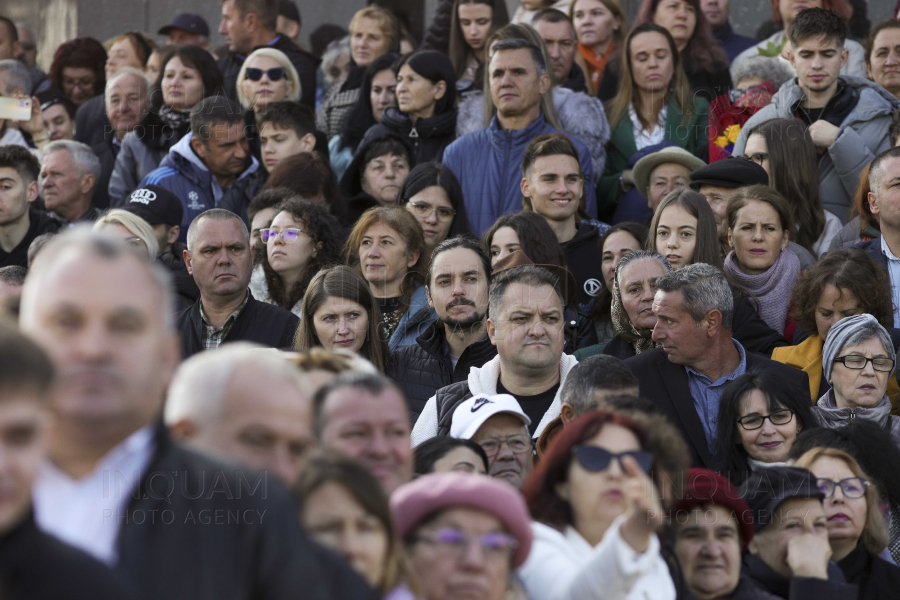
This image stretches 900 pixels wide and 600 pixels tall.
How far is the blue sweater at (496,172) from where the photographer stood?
7.48 metres

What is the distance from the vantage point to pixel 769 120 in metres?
7.20

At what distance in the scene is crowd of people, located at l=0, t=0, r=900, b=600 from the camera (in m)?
2.12

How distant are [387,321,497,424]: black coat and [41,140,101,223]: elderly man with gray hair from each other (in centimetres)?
335

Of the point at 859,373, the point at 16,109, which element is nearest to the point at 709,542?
the point at 859,373

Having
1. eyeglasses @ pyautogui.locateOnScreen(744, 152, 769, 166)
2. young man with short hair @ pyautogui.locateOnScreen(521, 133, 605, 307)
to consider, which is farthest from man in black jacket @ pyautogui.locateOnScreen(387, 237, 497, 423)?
eyeglasses @ pyautogui.locateOnScreen(744, 152, 769, 166)

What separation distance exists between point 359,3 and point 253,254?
563 centimetres

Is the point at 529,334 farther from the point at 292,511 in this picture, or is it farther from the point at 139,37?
the point at 139,37

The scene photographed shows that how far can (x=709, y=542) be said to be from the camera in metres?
3.84

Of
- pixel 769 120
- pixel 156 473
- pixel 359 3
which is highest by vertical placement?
pixel 359 3

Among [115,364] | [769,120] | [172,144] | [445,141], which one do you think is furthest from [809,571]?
[172,144]

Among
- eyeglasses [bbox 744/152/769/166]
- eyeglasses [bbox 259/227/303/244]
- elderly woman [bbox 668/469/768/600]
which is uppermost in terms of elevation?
eyeglasses [bbox 744/152/769/166]

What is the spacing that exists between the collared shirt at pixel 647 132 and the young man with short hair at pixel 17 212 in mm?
4094

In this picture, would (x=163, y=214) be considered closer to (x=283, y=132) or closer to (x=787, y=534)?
(x=283, y=132)

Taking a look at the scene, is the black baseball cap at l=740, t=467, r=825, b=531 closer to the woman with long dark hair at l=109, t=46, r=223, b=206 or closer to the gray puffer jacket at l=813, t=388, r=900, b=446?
the gray puffer jacket at l=813, t=388, r=900, b=446
